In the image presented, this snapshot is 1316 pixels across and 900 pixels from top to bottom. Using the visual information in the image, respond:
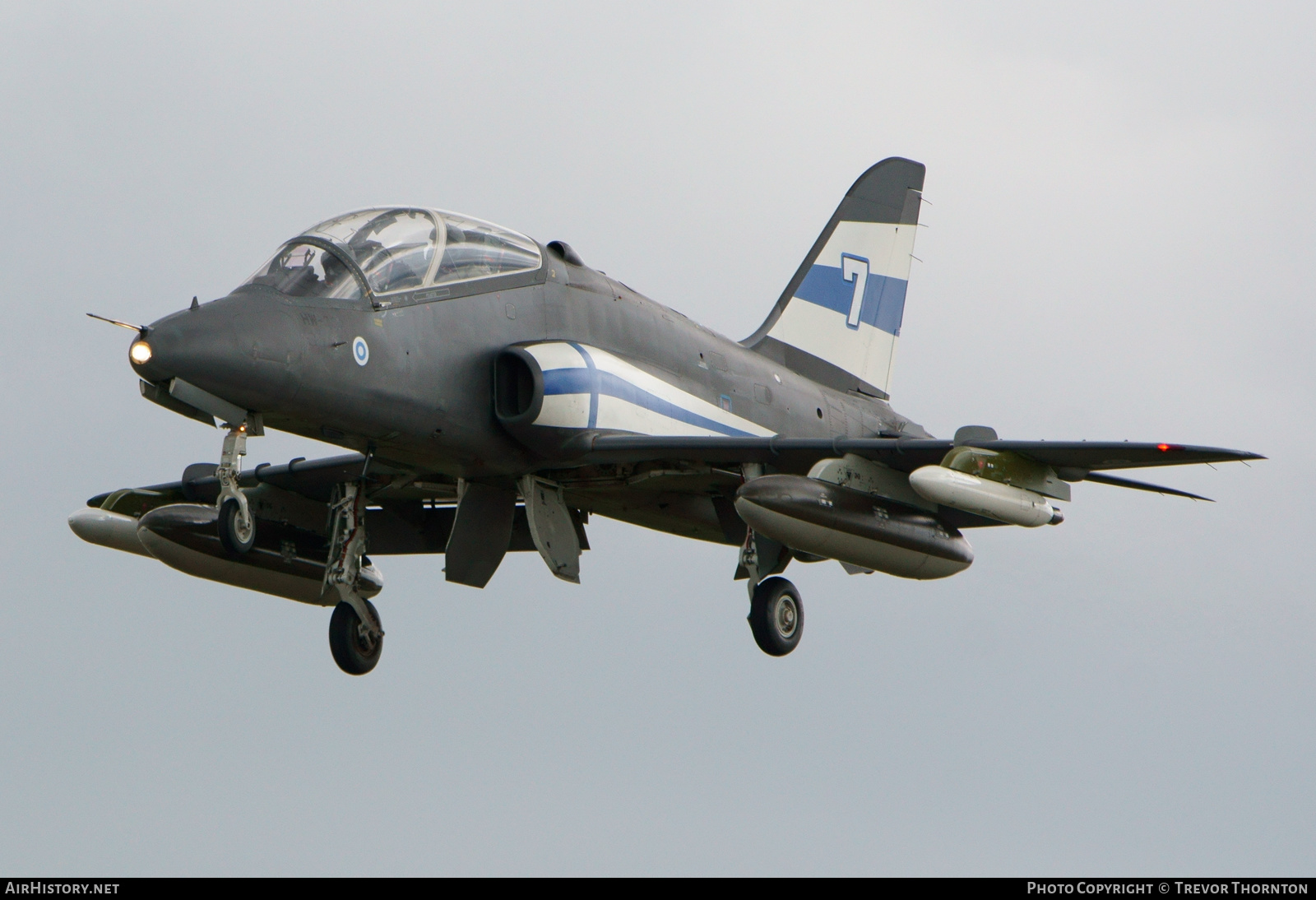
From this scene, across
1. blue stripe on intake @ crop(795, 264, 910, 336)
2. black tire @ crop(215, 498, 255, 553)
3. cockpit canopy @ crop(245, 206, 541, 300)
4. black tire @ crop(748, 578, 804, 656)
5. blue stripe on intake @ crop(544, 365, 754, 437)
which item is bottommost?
black tire @ crop(215, 498, 255, 553)

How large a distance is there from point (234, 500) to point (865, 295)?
388 inches

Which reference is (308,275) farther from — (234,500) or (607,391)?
(607,391)

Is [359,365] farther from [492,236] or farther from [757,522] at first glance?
[757,522]

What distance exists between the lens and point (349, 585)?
55.7 ft

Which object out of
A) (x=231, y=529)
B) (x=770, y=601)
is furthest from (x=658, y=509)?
(x=231, y=529)

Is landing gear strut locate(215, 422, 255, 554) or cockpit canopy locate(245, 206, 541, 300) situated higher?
cockpit canopy locate(245, 206, 541, 300)

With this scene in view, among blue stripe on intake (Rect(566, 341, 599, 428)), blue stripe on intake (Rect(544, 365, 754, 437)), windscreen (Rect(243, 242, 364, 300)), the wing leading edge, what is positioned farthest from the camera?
blue stripe on intake (Rect(566, 341, 599, 428))

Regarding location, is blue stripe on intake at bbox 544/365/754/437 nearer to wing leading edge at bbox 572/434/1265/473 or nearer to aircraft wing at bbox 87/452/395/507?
wing leading edge at bbox 572/434/1265/473

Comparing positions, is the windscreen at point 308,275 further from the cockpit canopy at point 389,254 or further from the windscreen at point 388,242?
the windscreen at point 388,242

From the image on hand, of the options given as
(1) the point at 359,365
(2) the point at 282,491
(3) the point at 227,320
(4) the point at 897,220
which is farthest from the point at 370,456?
(4) the point at 897,220

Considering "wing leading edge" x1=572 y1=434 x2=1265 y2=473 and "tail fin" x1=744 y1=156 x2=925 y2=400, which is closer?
"wing leading edge" x1=572 y1=434 x2=1265 y2=473

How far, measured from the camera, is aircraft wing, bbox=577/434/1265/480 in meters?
15.0

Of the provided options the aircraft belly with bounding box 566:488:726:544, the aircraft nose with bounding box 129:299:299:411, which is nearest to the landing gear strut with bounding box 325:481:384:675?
the aircraft belly with bounding box 566:488:726:544

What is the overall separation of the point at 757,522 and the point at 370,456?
3632mm
